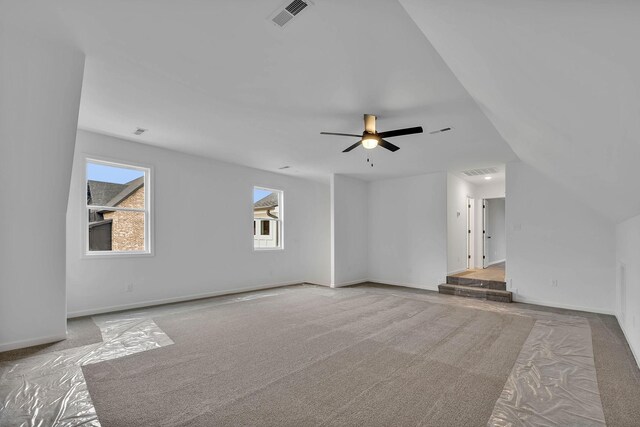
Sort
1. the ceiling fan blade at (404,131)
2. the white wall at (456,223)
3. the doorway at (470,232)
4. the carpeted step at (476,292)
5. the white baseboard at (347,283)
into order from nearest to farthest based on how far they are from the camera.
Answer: the ceiling fan blade at (404,131) → the carpeted step at (476,292) → the white wall at (456,223) → the white baseboard at (347,283) → the doorway at (470,232)

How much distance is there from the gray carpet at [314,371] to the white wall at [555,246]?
142 centimetres

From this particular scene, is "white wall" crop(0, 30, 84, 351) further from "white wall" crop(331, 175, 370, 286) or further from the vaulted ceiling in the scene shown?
"white wall" crop(331, 175, 370, 286)

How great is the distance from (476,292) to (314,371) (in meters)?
4.58

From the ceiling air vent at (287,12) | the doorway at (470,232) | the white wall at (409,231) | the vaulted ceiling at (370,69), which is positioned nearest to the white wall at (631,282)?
the vaulted ceiling at (370,69)

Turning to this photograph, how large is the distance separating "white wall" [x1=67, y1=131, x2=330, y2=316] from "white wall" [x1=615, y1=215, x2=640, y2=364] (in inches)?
238

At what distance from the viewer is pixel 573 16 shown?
100cm

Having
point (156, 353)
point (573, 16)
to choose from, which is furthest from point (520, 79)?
point (156, 353)

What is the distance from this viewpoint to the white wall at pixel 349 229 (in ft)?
24.7

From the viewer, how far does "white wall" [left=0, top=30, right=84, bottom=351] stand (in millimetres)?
2793

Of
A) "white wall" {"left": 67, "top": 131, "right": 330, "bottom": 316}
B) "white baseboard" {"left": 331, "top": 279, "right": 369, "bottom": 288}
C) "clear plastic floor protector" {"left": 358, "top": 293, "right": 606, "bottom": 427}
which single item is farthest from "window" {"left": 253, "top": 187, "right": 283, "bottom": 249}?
"clear plastic floor protector" {"left": 358, "top": 293, "right": 606, "bottom": 427}

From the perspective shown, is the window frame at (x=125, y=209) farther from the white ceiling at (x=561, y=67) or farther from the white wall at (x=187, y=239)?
the white ceiling at (x=561, y=67)

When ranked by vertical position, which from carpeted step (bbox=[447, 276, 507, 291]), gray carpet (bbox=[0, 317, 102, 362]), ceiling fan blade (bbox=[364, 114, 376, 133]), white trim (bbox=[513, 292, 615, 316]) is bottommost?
white trim (bbox=[513, 292, 615, 316])

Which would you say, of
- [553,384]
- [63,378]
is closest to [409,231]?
[553,384]

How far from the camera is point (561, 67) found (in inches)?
53.6
